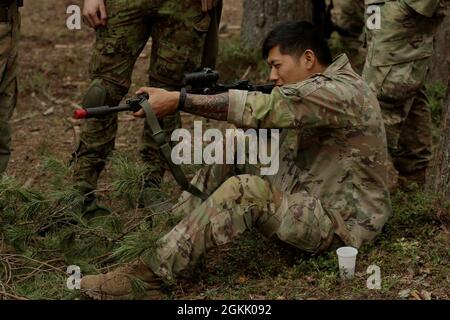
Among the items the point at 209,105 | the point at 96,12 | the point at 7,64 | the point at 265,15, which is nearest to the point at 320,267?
the point at 209,105

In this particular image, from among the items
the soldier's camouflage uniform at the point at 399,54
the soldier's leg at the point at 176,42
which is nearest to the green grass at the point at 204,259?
the soldier's leg at the point at 176,42

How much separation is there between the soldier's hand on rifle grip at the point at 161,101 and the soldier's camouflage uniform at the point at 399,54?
1635mm

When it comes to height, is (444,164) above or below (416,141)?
below

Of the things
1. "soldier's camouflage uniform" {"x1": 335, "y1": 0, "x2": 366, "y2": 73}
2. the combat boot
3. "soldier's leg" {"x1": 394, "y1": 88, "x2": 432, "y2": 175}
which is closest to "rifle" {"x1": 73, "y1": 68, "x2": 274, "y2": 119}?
→ "soldier's leg" {"x1": 394, "y1": 88, "x2": 432, "y2": 175}

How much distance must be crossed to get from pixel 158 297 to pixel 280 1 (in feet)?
13.2

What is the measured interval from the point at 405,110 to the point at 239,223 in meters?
1.83

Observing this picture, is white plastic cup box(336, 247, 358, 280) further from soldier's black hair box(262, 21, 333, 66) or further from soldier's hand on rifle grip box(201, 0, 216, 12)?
soldier's hand on rifle grip box(201, 0, 216, 12)

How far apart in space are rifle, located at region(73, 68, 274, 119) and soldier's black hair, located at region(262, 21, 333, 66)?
0.22m

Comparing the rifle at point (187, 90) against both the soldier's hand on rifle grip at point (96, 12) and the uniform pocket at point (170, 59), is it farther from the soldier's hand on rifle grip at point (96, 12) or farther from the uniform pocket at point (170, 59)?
the soldier's hand on rifle grip at point (96, 12)

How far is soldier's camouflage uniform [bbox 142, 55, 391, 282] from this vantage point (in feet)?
13.3

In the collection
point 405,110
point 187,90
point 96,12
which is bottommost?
point 405,110

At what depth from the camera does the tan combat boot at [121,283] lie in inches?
160

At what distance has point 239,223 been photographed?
4051 mm

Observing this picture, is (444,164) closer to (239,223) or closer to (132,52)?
(239,223)
